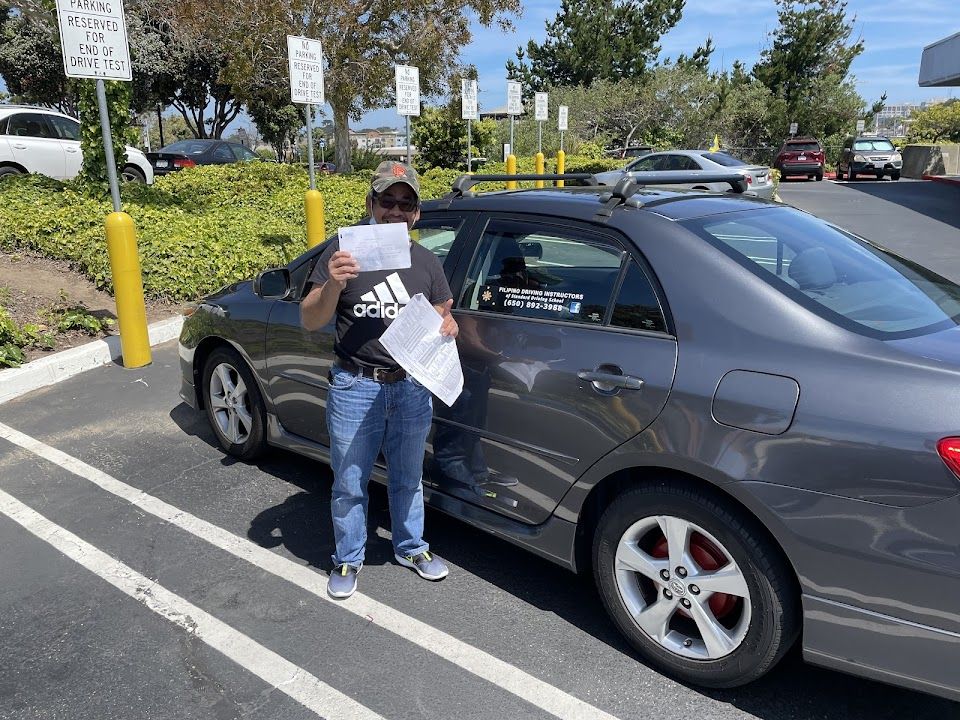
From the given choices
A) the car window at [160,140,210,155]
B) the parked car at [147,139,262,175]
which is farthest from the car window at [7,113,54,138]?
the car window at [160,140,210,155]

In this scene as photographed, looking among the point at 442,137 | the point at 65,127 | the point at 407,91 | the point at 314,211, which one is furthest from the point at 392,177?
the point at 442,137

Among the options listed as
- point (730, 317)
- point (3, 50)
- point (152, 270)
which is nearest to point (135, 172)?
point (152, 270)

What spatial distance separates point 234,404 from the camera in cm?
441

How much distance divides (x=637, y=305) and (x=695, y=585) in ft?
3.18

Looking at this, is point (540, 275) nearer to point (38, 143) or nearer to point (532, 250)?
point (532, 250)

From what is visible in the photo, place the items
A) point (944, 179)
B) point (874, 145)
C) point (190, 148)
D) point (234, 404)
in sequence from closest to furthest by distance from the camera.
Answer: point (234, 404) < point (190, 148) < point (944, 179) < point (874, 145)

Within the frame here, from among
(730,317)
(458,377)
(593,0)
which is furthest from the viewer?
(593,0)

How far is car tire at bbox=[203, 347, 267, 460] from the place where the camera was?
4270mm

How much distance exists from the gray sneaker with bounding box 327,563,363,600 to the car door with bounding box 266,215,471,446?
2.60 ft

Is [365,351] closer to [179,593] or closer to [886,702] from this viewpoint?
[179,593]

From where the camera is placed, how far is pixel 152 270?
26.7 feet

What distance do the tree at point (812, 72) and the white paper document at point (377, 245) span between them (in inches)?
1822

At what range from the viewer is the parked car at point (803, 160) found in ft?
96.7

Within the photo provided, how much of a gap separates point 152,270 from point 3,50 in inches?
1283
